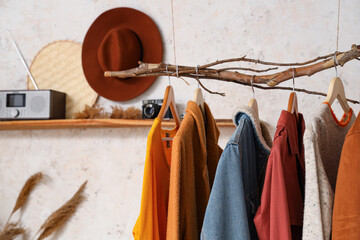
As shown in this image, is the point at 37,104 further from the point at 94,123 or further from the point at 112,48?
the point at 112,48

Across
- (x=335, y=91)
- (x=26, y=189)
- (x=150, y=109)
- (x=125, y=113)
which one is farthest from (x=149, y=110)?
(x=335, y=91)

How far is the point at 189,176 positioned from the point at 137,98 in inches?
44.2

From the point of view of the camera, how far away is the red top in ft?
2.27

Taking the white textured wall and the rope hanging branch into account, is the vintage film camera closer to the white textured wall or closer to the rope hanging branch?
the white textured wall

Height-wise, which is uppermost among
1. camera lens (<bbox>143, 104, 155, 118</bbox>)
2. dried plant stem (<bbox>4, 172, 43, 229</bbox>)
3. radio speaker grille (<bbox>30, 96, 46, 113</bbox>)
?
radio speaker grille (<bbox>30, 96, 46, 113</bbox>)

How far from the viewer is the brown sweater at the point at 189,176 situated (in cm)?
75

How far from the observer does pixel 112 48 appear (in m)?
1.75

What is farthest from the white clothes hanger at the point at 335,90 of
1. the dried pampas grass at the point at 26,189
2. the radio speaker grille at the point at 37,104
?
the dried pampas grass at the point at 26,189

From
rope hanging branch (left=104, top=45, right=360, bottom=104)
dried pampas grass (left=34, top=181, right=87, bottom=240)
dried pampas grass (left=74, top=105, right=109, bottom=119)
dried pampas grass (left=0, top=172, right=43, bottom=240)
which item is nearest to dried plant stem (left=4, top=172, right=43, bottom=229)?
dried pampas grass (left=0, top=172, right=43, bottom=240)

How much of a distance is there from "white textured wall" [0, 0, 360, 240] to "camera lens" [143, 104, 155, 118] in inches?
6.7

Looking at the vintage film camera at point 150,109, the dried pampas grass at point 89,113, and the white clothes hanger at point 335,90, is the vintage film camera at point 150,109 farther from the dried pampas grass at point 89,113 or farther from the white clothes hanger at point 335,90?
the white clothes hanger at point 335,90

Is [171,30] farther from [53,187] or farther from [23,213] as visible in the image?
[23,213]

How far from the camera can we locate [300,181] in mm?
865

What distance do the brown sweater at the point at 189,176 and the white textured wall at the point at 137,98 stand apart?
86 cm
